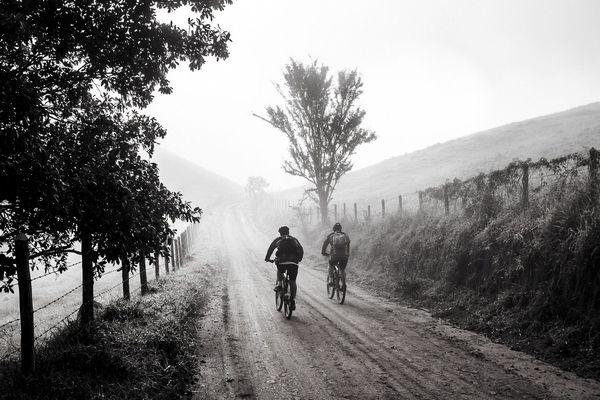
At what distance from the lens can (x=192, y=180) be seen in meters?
148

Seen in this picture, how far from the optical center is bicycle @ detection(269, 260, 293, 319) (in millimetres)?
9783

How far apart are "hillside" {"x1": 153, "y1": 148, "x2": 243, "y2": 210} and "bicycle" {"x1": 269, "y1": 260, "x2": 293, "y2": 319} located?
10677 cm

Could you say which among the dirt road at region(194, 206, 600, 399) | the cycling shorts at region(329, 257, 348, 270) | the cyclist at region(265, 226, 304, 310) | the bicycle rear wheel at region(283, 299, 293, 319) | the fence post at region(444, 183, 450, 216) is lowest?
the dirt road at region(194, 206, 600, 399)

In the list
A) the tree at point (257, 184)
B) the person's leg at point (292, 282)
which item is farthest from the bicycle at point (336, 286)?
the tree at point (257, 184)

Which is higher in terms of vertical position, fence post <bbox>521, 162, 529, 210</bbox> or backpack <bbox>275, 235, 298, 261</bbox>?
fence post <bbox>521, 162, 529, 210</bbox>

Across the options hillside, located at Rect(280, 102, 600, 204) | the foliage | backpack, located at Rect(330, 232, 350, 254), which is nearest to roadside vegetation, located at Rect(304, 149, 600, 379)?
the foliage

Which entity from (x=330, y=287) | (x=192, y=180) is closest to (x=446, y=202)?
(x=330, y=287)

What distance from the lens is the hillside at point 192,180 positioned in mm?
130000

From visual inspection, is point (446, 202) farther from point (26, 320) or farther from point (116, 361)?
point (26, 320)

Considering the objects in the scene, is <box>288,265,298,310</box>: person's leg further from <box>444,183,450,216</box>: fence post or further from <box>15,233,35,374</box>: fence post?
<box>444,183,450,216</box>: fence post

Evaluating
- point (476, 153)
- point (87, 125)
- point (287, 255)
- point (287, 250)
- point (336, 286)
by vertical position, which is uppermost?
point (476, 153)

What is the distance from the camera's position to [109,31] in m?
5.54

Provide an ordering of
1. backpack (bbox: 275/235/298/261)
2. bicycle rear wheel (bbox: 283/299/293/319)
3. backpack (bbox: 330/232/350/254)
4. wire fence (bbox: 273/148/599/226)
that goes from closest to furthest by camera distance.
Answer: wire fence (bbox: 273/148/599/226)
bicycle rear wheel (bbox: 283/299/293/319)
backpack (bbox: 275/235/298/261)
backpack (bbox: 330/232/350/254)

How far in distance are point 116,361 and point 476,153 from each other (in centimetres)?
4468
